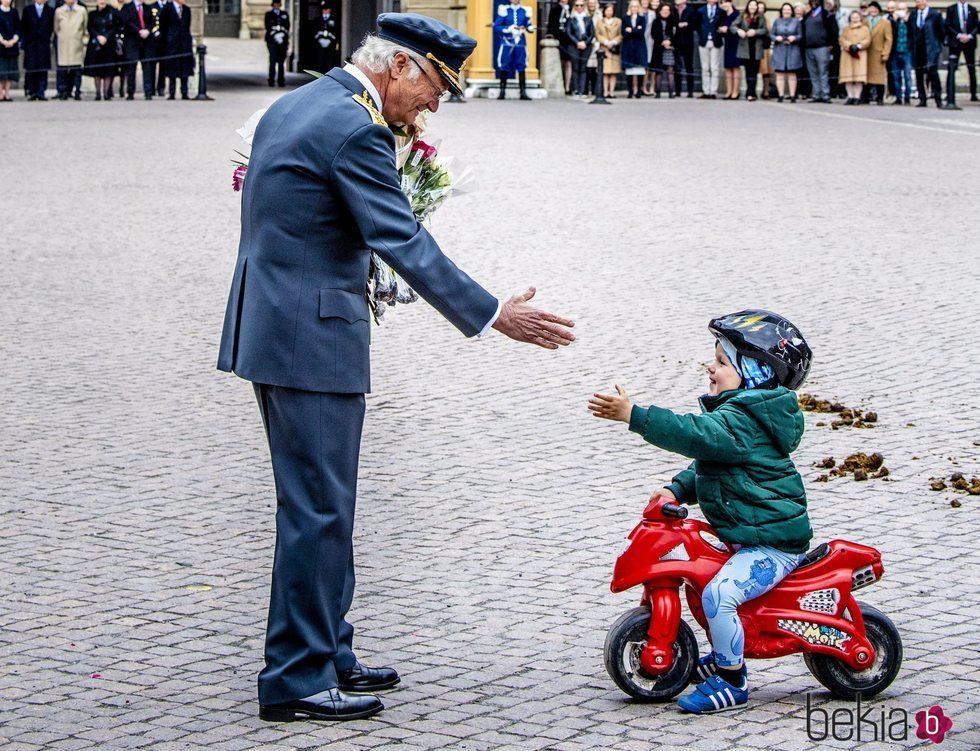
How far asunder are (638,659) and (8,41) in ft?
88.2

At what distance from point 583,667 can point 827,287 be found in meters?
6.42

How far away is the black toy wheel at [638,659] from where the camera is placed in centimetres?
427

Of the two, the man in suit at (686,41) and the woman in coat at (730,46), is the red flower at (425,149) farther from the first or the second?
the man in suit at (686,41)

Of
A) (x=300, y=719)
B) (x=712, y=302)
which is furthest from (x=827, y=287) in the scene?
(x=300, y=719)

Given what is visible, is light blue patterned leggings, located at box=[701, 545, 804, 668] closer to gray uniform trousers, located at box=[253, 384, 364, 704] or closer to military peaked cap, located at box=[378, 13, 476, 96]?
gray uniform trousers, located at box=[253, 384, 364, 704]

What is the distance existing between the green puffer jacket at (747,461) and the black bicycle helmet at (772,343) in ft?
0.18

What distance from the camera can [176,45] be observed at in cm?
3028

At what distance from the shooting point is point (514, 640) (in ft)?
15.9

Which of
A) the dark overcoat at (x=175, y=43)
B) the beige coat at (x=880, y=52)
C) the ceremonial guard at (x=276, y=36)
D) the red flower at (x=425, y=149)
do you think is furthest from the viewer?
the ceremonial guard at (x=276, y=36)

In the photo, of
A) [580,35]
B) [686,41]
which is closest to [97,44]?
[580,35]

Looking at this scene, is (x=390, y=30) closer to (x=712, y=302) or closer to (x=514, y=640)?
(x=514, y=640)

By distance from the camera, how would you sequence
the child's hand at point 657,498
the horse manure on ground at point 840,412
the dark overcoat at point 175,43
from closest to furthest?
the child's hand at point 657,498 → the horse manure on ground at point 840,412 → the dark overcoat at point 175,43

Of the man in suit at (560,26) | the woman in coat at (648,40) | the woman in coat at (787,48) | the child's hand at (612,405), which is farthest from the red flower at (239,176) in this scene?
the woman in coat at (648,40)

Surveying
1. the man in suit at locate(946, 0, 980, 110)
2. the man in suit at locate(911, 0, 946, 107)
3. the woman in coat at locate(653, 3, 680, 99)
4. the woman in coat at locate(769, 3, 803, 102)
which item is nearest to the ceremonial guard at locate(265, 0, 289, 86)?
the woman in coat at locate(653, 3, 680, 99)
